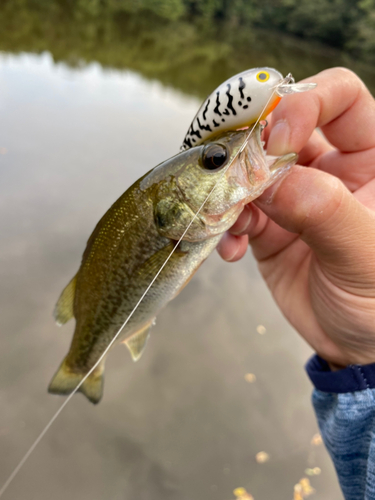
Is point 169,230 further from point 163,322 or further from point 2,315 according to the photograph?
point 2,315

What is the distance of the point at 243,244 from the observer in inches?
100

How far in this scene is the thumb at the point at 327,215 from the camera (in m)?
1.59

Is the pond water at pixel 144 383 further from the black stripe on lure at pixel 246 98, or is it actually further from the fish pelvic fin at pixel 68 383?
the black stripe on lure at pixel 246 98

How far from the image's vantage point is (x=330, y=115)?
2.20m

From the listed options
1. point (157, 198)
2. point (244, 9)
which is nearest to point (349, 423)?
point (157, 198)

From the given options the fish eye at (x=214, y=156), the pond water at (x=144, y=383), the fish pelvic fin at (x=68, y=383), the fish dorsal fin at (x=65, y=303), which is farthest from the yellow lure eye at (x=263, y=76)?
the pond water at (x=144, y=383)

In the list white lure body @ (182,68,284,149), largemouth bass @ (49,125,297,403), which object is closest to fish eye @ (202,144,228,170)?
largemouth bass @ (49,125,297,403)

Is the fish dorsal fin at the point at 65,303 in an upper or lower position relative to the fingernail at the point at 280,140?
lower

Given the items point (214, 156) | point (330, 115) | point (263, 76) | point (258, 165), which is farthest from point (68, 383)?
point (330, 115)

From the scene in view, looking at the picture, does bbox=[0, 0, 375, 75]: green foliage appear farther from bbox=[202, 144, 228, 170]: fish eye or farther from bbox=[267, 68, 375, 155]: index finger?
bbox=[202, 144, 228, 170]: fish eye

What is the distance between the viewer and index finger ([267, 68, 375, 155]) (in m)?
1.91

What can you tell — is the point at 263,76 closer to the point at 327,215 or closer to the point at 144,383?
the point at 327,215

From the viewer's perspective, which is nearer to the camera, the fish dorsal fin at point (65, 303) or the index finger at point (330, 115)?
the index finger at point (330, 115)

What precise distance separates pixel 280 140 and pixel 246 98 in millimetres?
425
